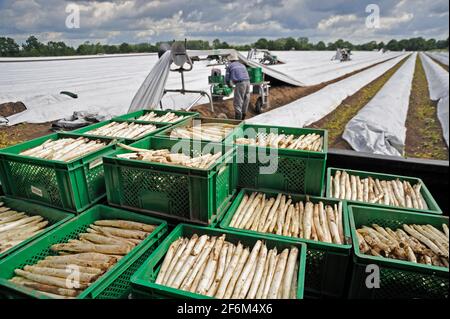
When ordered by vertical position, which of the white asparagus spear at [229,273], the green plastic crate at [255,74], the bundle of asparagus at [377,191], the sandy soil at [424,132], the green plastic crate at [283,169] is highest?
the green plastic crate at [255,74]

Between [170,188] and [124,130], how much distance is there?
1885mm

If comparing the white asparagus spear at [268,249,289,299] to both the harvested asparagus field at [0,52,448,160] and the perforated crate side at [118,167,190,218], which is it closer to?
the perforated crate side at [118,167,190,218]

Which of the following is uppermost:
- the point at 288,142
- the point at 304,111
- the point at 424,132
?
the point at 288,142

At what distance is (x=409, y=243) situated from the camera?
2.75 meters

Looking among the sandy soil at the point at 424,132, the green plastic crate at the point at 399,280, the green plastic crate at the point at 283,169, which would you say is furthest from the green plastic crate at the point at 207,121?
the sandy soil at the point at 424,132

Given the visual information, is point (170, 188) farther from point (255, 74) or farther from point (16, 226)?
point (255, 74)

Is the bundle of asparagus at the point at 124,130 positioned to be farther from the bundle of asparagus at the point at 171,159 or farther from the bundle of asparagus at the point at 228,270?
the bundle of asparagus at the point at 228,270

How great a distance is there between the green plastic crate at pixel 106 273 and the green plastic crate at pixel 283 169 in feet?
4.15

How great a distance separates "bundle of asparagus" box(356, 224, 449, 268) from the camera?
2.56 m

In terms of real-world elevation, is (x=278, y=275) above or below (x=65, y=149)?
below

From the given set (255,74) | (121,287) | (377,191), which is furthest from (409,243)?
(255,74)

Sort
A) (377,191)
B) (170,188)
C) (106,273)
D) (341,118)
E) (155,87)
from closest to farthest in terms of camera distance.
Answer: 1. (106,273)
2. (170,188)
3. (377,191)
4. (155,87)
5. (341,118)

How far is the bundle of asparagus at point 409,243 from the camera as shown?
256cm

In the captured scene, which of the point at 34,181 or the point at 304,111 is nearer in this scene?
the point at 34,181
